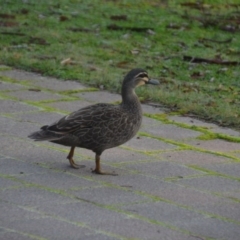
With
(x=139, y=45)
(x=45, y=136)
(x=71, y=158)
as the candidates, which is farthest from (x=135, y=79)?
(x=139, y=45)

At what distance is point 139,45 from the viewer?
13836 millimetres

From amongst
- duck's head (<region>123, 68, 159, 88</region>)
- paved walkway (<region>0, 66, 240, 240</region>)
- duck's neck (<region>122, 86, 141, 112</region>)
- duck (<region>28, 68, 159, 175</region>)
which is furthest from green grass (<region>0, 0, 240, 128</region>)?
duck (<region>28, 68, 159, 175</region>)

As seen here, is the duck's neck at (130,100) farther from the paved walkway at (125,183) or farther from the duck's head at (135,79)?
the paved walkway at (125,183)

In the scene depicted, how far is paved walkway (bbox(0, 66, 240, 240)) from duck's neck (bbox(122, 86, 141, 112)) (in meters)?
0.48

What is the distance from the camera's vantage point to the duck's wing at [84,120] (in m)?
8.08

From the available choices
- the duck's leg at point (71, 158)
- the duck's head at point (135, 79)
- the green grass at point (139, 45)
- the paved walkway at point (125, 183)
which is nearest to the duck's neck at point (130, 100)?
the duck's head at point (135, 79)

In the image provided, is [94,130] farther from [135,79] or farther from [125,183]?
[135,79]

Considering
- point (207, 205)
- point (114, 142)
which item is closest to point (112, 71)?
point (114, 142)

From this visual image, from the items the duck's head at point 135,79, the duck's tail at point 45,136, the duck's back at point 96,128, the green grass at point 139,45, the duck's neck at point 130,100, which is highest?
the duck's head at point 135,79

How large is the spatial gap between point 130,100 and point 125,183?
0.94m

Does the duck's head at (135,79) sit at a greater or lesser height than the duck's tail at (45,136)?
greater

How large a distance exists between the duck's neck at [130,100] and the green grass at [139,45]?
67.0 inches

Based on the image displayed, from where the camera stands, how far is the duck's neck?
851 cm

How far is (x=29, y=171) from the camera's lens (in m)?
8.02
